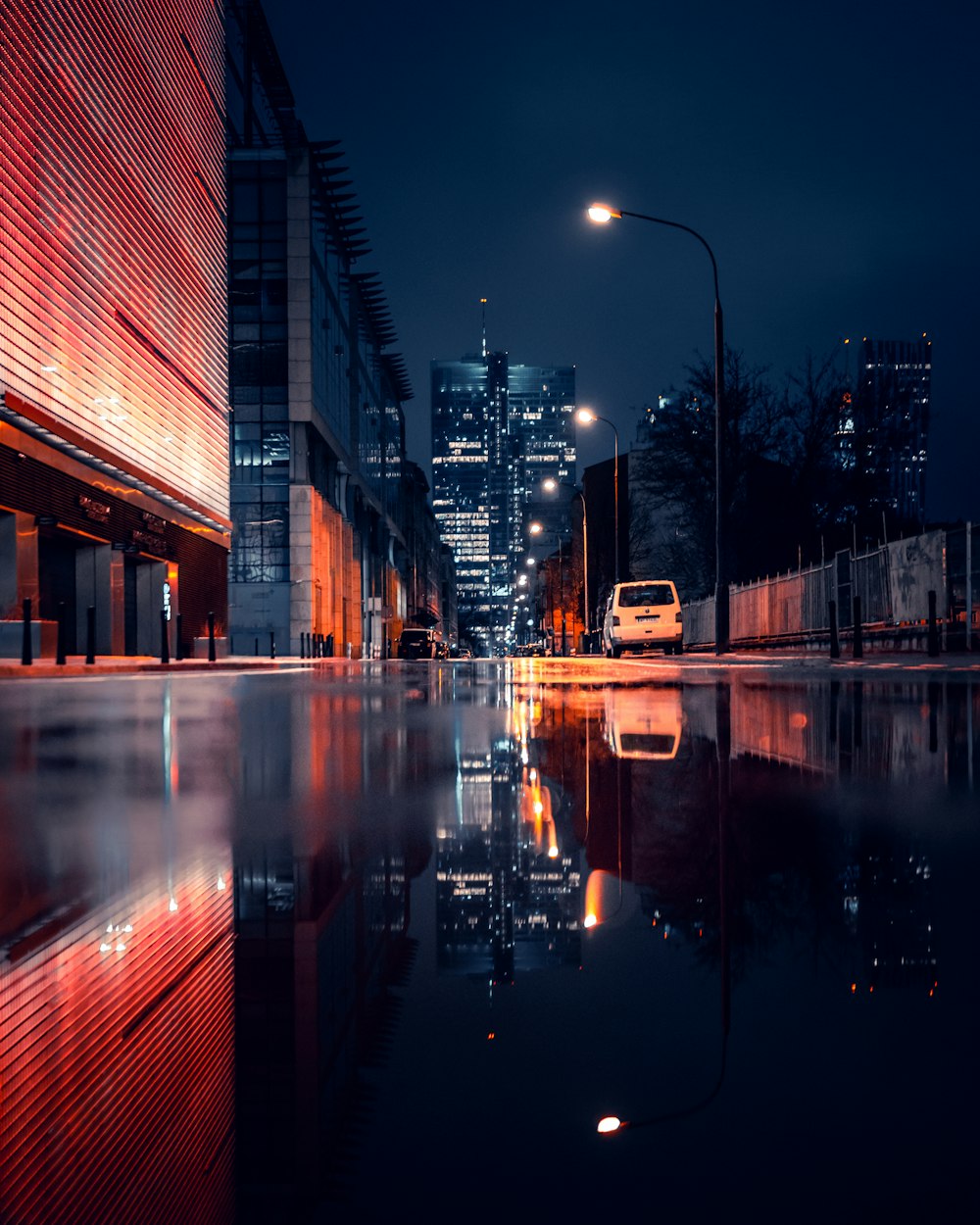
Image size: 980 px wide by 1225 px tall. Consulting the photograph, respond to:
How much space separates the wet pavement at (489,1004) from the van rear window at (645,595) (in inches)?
1361

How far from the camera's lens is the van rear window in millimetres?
→ 38562

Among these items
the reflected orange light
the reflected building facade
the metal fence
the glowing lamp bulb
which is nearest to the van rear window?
the metal fence

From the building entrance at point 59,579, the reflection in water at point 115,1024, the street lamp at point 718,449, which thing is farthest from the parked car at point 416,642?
the reflection in water at point 115,1024

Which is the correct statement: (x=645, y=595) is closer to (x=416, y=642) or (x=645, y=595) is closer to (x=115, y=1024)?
(x=416, y=642)

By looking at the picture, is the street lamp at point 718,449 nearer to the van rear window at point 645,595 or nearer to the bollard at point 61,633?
the van rear window at point 645,595

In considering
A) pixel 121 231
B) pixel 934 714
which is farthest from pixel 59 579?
→ pixel 934 714

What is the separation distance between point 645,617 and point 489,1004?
1427 inches

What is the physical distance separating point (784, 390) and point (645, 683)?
156 feet

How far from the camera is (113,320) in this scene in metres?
→ 34.9

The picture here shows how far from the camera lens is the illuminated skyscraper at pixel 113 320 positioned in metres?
28.2

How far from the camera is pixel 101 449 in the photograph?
3384 centimetres

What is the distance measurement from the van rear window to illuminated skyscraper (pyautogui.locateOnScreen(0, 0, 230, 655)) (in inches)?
551

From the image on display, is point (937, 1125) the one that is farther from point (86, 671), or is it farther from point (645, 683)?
point (86, 671)

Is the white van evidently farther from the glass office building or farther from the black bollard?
the glass office building
